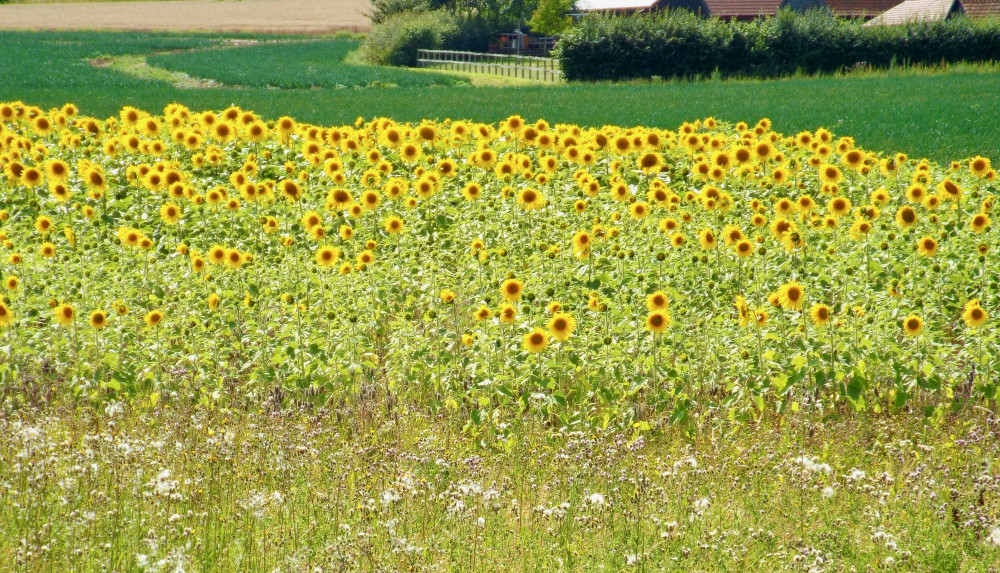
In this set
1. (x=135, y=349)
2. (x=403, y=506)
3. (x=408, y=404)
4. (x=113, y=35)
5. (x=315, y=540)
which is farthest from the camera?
(x=113, y=35)

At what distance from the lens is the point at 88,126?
1322cm

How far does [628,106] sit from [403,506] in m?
19.3

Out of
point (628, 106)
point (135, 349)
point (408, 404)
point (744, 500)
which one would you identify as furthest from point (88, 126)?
point (628, 106)

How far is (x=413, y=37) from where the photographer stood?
50.1 m

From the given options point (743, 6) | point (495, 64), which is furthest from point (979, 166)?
point (743, 6)

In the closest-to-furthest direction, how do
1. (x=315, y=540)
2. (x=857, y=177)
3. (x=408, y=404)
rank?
(x=315, y=540)
(x=408, y=404)
(x=857, y=177)

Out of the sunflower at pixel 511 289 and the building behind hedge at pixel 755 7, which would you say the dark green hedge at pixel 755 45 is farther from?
the sunflower at pixel 511 289

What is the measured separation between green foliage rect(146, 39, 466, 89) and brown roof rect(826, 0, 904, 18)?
27.3 m

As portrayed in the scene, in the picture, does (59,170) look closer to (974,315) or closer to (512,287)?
(512,287)

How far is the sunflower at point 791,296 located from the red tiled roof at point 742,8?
52.1m

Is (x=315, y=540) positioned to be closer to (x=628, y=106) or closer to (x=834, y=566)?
(x=834, y=566)

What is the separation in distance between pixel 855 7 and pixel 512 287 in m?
58.5

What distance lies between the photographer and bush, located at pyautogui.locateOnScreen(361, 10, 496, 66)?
5003 centimetres

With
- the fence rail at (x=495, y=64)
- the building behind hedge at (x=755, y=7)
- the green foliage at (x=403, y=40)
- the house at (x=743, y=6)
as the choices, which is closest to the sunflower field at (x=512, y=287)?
the fence rail at (x=495, y=64)
